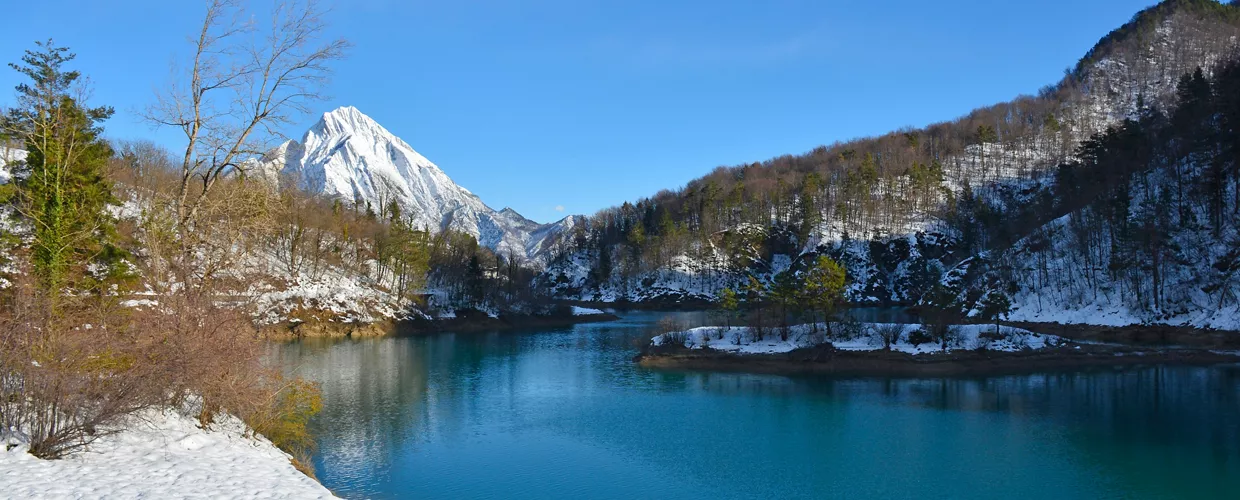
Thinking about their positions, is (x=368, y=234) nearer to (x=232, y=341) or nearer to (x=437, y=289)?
(x=437, y=289)

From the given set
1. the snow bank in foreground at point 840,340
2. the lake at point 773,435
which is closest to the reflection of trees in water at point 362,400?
the lake at point 773,435

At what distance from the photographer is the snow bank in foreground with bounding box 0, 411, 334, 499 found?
11.3 metres

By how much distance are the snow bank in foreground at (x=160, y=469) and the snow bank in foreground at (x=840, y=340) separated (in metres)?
38.2

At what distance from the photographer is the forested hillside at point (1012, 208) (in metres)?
57.7

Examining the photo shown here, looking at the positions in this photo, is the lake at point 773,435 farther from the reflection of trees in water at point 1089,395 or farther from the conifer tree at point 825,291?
the conifer tree at point 825,291

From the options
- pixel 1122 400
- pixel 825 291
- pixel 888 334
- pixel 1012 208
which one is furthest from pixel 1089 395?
pixel 1012 208

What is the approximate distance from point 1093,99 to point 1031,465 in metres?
186

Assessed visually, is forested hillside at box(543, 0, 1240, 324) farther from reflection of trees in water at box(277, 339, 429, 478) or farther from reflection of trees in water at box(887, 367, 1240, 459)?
reflection of trees in water at box(277, 339, 429, 478)

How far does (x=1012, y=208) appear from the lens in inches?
4840

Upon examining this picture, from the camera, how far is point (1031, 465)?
21.6 m

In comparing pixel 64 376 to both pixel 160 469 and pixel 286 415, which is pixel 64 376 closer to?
pixel 160 469

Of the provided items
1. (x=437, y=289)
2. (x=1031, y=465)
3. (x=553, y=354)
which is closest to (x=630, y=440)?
(x=1031, y=465)

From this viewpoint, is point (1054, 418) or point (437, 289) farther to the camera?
point (437, 289)

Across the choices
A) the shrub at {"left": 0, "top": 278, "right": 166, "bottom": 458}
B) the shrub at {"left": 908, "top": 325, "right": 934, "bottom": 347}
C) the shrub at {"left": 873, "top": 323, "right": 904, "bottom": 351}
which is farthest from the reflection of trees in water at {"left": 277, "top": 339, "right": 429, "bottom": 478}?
the shrub at {"left": 908, "top": 325, "right": 934, "bottom": 347}
